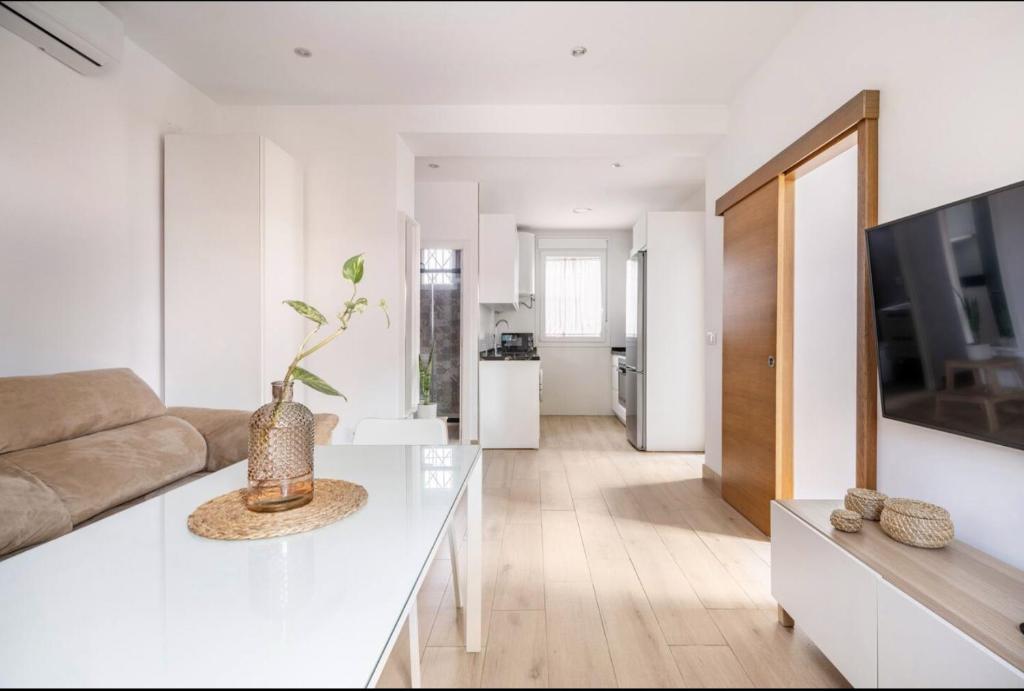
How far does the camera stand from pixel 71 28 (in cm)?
47

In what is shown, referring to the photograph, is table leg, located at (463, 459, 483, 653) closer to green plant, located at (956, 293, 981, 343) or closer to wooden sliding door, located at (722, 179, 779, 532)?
green plant, located at (956, 293, 981, 343)

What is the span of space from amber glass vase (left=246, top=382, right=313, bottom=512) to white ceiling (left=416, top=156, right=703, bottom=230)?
10.8ft

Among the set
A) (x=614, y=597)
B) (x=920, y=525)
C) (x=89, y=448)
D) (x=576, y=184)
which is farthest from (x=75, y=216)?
(x=576, y=184)

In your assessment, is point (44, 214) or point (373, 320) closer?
point (44, 214)

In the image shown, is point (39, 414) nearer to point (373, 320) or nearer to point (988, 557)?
point (373, 320)

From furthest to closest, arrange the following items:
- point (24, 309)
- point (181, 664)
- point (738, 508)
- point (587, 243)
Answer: point (587, 243) < point (738, 508) < point (24, 309) < point (181, 664)

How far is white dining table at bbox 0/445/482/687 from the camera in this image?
0.45 m

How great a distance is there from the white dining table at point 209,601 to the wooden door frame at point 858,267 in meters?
1.49

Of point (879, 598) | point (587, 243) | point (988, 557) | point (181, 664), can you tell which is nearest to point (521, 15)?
point (181, 664)

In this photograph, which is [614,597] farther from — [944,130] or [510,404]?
[510,404]

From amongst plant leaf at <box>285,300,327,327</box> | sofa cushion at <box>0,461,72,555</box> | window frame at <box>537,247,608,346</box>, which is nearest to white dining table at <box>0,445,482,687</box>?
plant leaf at <box>285,300,327,327</box>

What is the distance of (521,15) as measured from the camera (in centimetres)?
58

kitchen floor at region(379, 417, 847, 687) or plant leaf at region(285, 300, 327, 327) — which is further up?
plant leaf at region(285, 300, 327, 327)

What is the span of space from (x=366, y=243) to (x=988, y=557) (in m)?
2.98
